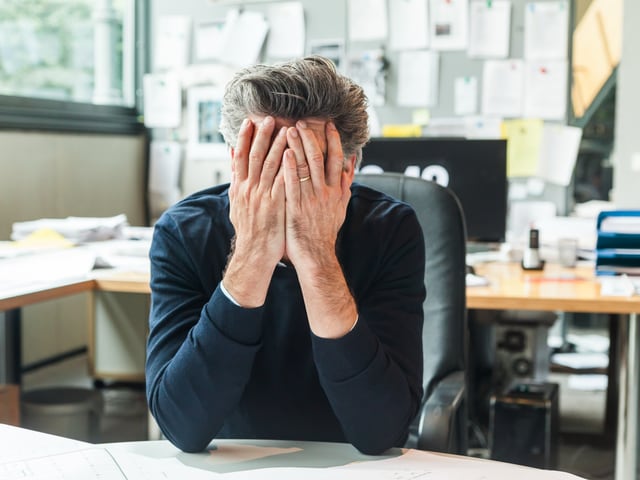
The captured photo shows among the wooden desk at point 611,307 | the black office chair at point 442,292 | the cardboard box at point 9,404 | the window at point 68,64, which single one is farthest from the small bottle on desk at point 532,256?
the window at point 68,64

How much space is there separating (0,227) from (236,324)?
2.48 meters

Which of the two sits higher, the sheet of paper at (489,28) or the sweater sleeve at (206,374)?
the sheet of paper at (489,28)

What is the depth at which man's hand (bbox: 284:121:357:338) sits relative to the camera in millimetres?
1070

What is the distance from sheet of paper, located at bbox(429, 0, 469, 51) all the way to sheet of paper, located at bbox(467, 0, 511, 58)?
0.03 m

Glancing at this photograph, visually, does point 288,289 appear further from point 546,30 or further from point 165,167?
point 165,167

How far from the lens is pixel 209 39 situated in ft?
12.7

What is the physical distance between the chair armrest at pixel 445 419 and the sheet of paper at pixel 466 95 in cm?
215

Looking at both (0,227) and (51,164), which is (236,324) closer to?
(0,227)

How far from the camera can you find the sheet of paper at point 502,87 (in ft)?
11.3

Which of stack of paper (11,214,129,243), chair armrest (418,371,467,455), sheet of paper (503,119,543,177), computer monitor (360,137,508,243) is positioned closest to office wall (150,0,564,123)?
sheet of paper (503,119,543,177)

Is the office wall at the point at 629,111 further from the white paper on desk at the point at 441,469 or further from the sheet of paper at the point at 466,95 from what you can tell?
the white paper on desk at the point at 441,469

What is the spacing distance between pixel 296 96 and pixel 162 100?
2995 mm

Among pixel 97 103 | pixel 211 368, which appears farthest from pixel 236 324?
pixel 97 103

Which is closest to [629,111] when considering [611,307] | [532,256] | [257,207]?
[532,256]
